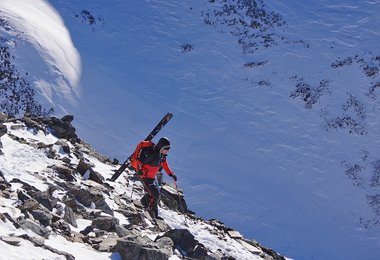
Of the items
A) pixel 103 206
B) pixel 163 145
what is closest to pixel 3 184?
pixel 103 206

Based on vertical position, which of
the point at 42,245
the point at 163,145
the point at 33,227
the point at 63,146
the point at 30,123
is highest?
the point at 30,123

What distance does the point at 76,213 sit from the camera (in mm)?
9750

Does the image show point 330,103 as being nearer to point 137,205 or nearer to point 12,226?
point 137,205

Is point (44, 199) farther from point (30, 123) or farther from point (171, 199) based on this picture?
point (171, 199)

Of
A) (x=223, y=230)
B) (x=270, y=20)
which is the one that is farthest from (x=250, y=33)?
(x=223, y=230)

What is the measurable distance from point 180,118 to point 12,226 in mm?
23932

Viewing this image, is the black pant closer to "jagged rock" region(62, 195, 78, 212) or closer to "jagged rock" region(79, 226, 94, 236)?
"jagged rock" region(62, 195, 78, 212)

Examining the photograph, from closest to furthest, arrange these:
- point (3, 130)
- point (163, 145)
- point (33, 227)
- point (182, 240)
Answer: point (33, 227) < point (182, 240) < point (163, 145) < point (3, 130)

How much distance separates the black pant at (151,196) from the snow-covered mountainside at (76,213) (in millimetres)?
222

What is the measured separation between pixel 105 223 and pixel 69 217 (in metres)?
0.74

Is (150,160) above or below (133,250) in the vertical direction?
above

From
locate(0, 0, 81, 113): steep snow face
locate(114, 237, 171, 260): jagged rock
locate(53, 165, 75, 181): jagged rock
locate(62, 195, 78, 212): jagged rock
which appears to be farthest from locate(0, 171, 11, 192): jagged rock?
locate(0, 0, 81, 113): steep snow face

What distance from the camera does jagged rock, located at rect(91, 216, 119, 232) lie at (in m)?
9.34

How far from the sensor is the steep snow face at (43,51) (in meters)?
28.1
